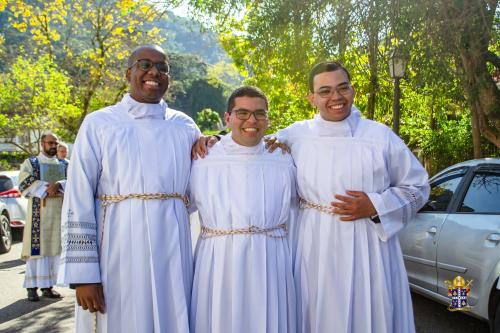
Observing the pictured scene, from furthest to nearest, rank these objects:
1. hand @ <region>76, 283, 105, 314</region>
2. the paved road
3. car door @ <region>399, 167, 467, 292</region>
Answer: the paved road, car door @ <region>399, 167, 467, 292</region>, hand @ <region>76, 283, 105, 314</region>

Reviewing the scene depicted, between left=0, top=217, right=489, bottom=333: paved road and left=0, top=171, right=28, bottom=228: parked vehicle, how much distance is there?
4.14 m

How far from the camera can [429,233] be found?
570 centimetres

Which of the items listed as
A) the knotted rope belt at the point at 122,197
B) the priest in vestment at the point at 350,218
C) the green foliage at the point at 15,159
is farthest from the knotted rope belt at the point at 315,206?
the green foliage at the point at 15,159

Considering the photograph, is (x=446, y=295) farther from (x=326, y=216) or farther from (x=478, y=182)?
(x=326, y=216)

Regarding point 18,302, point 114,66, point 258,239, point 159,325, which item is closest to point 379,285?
point 258,239

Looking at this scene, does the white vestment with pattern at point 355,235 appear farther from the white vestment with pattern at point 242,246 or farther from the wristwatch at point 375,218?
the white vestment with pattern at point 242,246

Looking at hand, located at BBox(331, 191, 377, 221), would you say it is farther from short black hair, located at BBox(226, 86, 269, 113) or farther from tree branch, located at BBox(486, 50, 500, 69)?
tree branch, located at BBox(486, 50, 500, 69)

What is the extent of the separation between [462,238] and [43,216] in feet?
19.1

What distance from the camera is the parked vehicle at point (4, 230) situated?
37.4 ft

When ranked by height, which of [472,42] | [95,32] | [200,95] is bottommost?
[472,42]

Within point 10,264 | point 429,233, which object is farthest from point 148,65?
point 10,264

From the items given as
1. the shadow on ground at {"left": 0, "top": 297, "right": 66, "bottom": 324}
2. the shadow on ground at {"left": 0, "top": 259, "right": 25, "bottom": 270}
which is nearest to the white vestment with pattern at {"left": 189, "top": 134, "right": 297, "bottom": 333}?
the shadow on ground at {"left": 0, "top": 297, "right": 66, "bottom": 324}

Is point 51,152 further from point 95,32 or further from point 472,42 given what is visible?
point 95,32

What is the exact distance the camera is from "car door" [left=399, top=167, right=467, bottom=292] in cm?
564
